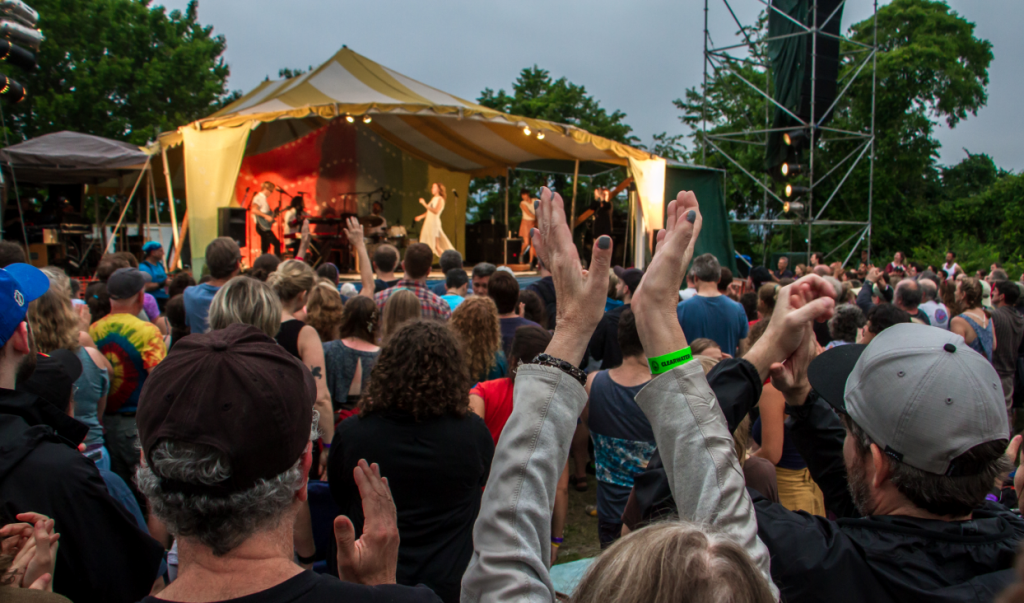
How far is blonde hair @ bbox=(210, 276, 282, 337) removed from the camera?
8.37ft

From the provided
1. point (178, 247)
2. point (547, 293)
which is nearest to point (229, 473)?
point (547, 293)

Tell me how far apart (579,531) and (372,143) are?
13469mm

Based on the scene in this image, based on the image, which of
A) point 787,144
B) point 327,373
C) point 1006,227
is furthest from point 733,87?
point 327,373

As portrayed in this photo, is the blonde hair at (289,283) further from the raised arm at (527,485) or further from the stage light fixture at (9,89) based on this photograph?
the stage light fixture at (9,89)

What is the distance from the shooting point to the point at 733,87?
27750mm

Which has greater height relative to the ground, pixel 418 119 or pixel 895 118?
pixel 895 118

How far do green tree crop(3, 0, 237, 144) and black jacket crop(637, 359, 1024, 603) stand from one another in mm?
28054

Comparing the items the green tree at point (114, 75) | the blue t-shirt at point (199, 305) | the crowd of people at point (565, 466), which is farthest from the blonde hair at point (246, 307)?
the green tree at point (114, 75)

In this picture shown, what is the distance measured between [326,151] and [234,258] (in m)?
12.4

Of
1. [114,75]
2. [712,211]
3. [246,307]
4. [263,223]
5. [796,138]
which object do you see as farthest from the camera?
[114,75]

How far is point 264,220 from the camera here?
13.0 m

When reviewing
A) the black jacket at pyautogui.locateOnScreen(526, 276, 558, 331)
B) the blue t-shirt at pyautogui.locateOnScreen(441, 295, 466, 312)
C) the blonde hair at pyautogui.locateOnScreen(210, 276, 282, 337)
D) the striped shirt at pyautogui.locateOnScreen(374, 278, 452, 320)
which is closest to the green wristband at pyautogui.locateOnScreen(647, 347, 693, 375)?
the blonde hair at pyautogui.locateOnScreen(210, 276, 282, 337)

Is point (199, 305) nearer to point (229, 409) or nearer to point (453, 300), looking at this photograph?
point (453, 300)

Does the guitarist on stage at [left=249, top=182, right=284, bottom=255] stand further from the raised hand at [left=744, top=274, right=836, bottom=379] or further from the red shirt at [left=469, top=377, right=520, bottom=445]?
the raised hand at [left=744, top=274, right=836, bottom=379]
